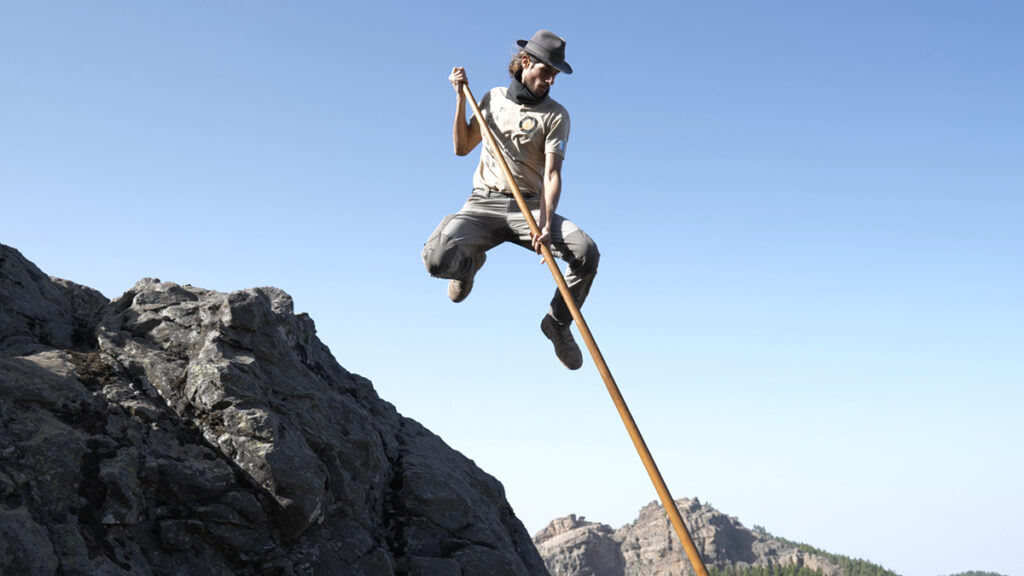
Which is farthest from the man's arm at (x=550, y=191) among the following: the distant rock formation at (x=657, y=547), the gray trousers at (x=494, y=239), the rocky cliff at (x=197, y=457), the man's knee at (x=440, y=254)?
the distant rock formation at (x=657, y=547)

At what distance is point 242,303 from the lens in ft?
35.3

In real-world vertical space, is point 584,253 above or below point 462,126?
below

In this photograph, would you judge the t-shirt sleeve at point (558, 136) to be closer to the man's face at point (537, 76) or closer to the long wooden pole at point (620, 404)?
the man's face at point (537, 76)

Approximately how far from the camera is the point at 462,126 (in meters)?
11.3

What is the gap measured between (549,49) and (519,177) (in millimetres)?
1780

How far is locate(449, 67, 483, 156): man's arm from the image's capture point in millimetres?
11125

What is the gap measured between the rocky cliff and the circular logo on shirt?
436 cm

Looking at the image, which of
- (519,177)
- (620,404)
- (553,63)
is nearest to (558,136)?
(519,177)

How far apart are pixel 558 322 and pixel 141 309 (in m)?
5.90

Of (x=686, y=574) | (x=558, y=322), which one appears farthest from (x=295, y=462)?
(x=686, y=574)

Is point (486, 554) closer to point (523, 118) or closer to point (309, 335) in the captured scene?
point (309, 335)

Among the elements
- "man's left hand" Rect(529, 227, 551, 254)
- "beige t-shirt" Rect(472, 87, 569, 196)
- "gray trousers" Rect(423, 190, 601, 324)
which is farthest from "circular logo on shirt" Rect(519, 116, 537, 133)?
"man's left hand" Rect(529, 227, 551, 254)

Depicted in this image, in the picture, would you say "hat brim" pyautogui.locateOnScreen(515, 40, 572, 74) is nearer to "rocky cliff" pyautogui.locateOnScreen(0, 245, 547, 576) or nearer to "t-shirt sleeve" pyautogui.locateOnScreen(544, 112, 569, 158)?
"t-shirt sleeve" pyautogui.locateOnScreen(544, 112, 569, 158)

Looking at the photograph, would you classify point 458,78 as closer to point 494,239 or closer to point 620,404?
point 494,239
